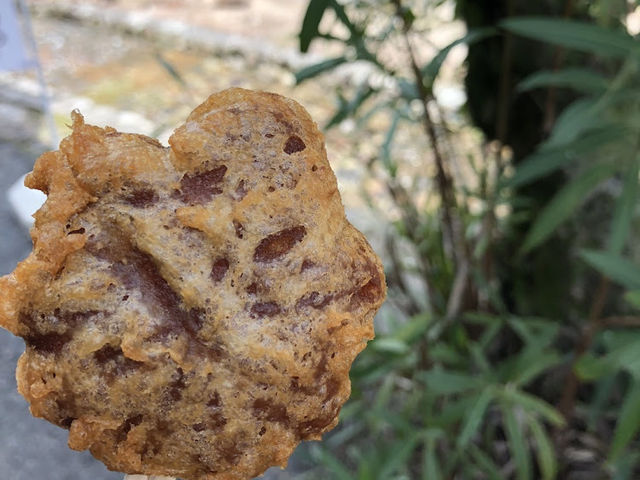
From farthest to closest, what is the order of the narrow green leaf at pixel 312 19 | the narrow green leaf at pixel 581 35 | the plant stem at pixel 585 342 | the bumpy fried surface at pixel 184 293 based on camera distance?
the plant stem at pixel 585 342 → the narrow green leaf at pixel 581 35 → the narrow green leaf at pixel 312 19 → the bumpy fried surface at pixel 184 293

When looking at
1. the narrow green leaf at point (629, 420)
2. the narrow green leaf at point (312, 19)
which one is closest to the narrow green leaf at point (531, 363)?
the narrow green leaf at point (629, 420)

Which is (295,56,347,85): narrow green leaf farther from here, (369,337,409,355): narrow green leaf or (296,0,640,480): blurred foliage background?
(369,337,409,355): narrow green leaf

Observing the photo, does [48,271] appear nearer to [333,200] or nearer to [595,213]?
[333,200]

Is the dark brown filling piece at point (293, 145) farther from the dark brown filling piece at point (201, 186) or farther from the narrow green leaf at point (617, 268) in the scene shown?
the narrow green leaf at point (617, 268)

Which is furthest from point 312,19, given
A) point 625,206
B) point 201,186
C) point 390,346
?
point 390,346

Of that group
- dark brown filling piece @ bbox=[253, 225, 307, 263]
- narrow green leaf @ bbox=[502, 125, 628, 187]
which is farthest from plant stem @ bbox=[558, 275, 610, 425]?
dark brown filling piece @ bbox=[253, 225, 307, 263]

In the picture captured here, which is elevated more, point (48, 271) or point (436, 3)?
point (436, 3)

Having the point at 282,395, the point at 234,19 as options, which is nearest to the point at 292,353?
the point at 282,395
